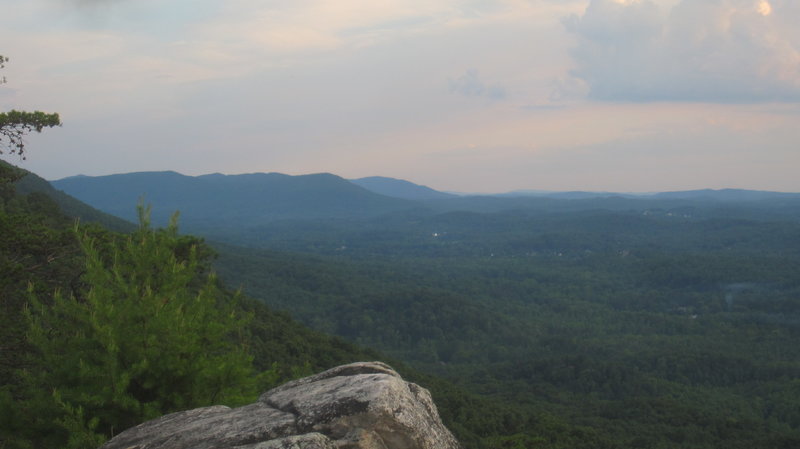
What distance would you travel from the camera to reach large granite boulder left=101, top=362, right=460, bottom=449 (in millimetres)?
5254

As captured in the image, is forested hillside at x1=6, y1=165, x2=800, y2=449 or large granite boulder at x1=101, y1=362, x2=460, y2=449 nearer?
large granite boulder at x1=101, y1=362, x2=460, y2=449

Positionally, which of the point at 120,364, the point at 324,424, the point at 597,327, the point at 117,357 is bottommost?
the point at 597,327

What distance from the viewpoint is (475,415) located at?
31.2m

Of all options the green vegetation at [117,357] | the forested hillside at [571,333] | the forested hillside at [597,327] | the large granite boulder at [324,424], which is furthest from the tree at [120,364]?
the forested hillside at [597,327]

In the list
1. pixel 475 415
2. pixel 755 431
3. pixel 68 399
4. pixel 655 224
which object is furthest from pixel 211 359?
pixel 655 224

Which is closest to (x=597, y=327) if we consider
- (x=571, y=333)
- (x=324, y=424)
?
(x=571, y=333)

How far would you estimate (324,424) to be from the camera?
5.42 m

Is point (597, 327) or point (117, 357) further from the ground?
point (117, 357)

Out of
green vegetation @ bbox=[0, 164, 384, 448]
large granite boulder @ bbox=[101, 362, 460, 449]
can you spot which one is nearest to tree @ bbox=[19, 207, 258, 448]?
green vegetation @ bbox=[0, 164, 384, 448]

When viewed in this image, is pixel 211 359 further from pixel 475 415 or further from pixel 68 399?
pixel 475 415

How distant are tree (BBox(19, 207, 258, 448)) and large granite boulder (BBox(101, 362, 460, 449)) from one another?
160 centimetres

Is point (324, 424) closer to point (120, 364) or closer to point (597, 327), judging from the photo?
point (120, 364)

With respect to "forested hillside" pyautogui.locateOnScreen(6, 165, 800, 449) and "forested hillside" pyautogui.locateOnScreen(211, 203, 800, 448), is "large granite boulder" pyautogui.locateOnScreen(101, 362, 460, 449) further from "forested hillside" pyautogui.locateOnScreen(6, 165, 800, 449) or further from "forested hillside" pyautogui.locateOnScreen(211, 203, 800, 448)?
"forested hillside" pyautogui.locateOnScreen(211, 203, 800, 448)

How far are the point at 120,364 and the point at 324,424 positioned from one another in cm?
421
